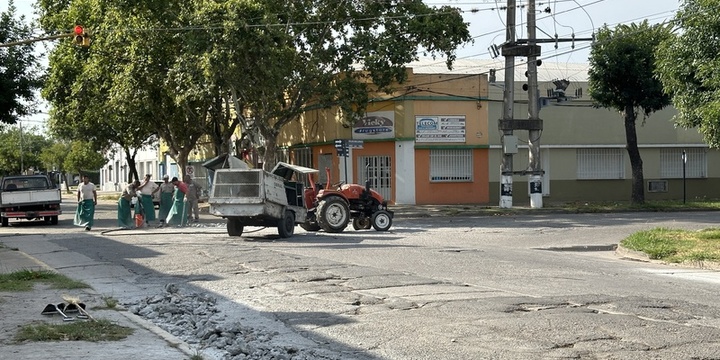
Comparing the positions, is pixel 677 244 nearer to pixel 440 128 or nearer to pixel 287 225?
pixel 287 225

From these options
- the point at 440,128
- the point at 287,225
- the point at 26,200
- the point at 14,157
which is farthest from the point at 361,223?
the point at 14,157

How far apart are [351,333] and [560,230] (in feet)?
59.8

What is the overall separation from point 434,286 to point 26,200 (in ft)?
83.3

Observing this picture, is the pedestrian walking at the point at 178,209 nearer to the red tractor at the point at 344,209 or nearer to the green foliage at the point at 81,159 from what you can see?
the red tractor at the point at 344,209

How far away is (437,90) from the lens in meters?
43.1

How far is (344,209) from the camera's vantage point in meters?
26.0

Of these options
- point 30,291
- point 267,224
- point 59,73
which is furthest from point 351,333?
point 59,73

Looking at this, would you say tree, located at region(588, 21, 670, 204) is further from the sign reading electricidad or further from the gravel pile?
the gravel pile

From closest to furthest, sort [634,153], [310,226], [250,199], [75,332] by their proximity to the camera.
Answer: [75,332], [250,199], [310,226], [634,153]

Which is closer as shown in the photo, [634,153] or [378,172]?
[634,153]

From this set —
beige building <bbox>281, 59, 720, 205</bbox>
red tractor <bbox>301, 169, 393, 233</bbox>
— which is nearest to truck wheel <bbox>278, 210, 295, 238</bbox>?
red tractor <bbox>301, 169, 393, 233</bbox>

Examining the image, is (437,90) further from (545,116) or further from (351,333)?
(351,333)

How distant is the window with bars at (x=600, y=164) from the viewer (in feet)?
151

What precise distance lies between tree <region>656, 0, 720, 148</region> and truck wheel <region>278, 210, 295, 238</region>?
1057 cm
